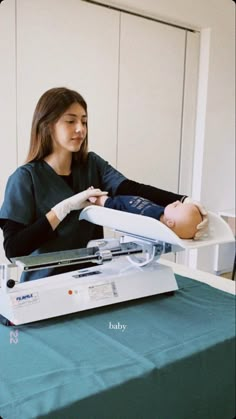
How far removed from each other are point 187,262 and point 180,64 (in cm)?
63

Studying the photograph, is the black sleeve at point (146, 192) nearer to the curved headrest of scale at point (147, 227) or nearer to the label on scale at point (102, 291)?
Answer: the curved headrest of scale at point (147, 227)

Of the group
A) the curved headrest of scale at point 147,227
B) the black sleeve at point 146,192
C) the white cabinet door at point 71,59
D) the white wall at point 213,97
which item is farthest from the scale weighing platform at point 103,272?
the white wall at point 213,97

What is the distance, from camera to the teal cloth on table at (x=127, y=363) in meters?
0.71

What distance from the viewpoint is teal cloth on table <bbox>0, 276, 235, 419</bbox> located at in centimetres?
71

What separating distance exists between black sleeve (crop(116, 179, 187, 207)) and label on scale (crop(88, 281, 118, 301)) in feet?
0.90

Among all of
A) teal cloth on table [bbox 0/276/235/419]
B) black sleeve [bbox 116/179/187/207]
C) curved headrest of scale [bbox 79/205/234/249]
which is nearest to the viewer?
teal cloth on table [bbox 0/276/235/419]

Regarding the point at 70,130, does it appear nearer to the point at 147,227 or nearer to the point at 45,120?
the point at 45,120

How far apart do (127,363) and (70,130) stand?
59cm

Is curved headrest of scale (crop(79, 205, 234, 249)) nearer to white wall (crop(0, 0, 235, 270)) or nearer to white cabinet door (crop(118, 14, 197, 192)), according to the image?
white cabinet door (crop(118, 14, 197, 192))

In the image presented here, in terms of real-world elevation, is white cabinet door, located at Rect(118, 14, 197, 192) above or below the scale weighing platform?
above

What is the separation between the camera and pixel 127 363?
2.65 feet

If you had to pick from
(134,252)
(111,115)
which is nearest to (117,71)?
(111,115)

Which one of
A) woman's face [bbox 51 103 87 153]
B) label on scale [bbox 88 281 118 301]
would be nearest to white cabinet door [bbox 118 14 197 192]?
woman's face [bbox 51 103 87 153]

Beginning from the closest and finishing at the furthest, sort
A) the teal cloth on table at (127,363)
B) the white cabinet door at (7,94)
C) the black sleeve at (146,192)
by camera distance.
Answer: the teal cloth on table at (127,363) < the white cabinet door at (7,94) < the black sleeve at (146,192)
